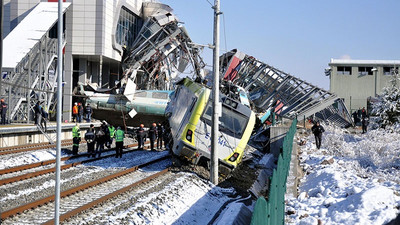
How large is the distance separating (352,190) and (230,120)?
7.28 m

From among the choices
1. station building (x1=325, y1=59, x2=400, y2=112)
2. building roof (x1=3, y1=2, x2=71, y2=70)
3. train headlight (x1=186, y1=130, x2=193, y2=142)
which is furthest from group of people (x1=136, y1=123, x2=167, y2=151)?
station building (x1=325, y1=59, x2=400, y2=112)

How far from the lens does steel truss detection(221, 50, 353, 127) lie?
1304 inches

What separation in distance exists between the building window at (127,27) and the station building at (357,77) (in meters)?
22.8

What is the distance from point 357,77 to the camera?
183ft

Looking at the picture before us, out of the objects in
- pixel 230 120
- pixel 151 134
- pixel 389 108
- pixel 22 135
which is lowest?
pixel 22 135

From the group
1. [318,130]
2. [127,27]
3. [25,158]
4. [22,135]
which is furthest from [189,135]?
[127,27]

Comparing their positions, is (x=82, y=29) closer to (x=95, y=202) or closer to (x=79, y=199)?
(x=79, y=199)

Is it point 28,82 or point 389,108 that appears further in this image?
point 28,82

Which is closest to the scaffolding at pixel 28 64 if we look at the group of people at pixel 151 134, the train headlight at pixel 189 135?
the group of people at pixel 151 134

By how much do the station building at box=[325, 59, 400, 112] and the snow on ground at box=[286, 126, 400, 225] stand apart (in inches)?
1401

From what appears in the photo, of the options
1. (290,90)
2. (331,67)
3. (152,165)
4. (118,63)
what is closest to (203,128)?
(152,165)

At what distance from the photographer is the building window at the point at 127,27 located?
45.0m

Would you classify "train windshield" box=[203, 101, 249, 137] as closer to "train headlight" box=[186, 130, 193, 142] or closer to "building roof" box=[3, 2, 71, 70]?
→ "train headlight" box=[186, 130, 193, 142]

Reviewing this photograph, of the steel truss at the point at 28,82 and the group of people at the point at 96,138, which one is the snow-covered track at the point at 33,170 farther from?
the steel truss at the point at 28,82
